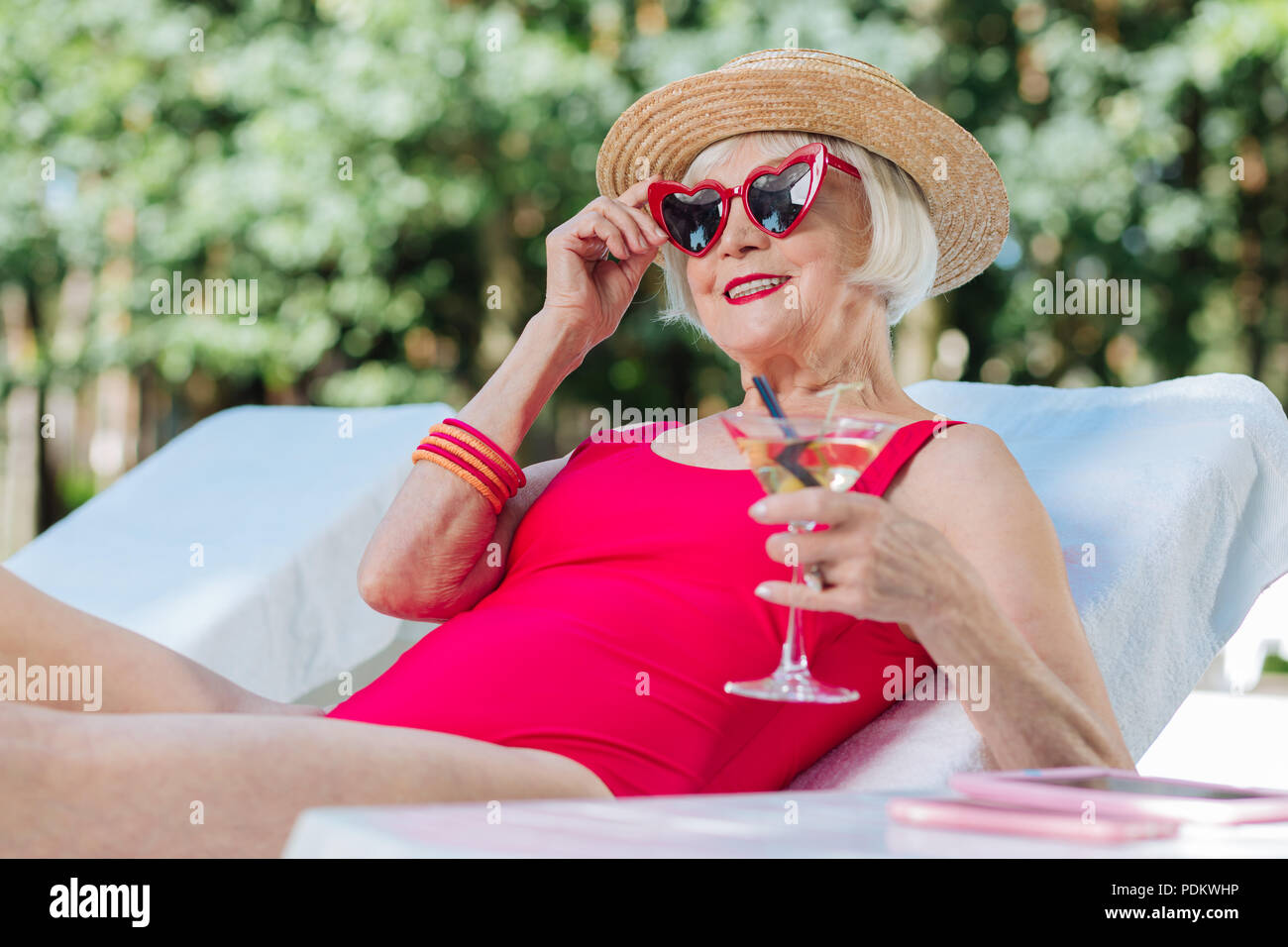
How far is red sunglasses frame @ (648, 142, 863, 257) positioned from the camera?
2545 millimetres

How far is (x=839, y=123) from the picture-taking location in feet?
8.67

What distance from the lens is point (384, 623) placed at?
3873 millimetres

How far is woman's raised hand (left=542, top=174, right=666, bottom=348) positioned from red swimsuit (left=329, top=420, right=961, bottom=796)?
0.50 meters

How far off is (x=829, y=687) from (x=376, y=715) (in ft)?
2.52

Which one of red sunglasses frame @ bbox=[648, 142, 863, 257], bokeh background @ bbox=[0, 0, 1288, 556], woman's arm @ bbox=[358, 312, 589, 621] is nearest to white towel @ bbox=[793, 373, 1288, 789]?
woman's arm @ bbox=[358, 312, 589, 621]

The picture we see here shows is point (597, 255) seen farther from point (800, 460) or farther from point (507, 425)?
point (800, 460)
